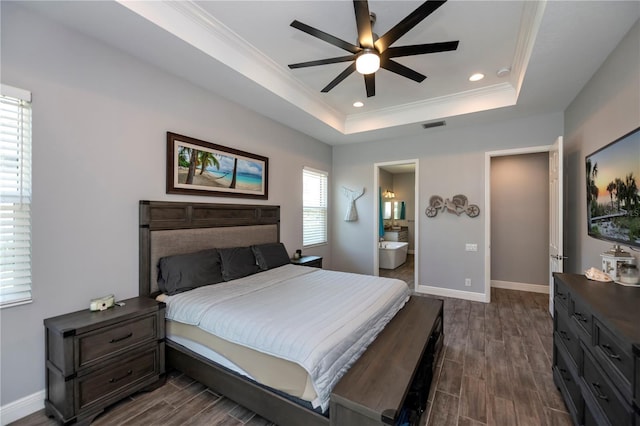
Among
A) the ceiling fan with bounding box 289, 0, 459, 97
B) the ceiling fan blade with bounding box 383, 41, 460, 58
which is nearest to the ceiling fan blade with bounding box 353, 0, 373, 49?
the ceiling fan with bounding box 289, 0, 459, 97

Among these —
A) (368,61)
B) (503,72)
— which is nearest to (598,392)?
(368,61)

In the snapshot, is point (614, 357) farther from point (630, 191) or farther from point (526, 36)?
point (526, 36)

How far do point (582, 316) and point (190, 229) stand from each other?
3378mm

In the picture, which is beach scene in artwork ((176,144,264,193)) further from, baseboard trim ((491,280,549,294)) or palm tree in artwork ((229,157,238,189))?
baseboard trim ((491,280,549,294))

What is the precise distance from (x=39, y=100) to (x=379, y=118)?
411 centimetres

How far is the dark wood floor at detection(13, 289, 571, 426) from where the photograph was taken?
6.29 ft

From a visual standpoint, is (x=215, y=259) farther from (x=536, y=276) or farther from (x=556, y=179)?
(x=536, y=276)

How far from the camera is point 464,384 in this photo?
7.59 ft

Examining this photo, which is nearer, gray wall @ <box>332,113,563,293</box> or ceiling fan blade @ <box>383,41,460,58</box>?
ceiling fan blade @ <box>383,41,460,58</box>

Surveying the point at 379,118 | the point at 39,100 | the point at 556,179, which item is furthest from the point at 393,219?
the point at 39,100

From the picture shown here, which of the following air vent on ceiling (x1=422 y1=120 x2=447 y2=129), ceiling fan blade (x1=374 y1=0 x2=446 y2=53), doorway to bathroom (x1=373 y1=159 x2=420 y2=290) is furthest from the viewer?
doorway to bathroom (x1=373 y1=159 x2=420 y2=290)

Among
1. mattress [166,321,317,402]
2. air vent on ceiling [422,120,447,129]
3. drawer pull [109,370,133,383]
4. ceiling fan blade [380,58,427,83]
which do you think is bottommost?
drawer pull [109,370,133,383]

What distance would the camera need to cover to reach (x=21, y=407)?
1.94m

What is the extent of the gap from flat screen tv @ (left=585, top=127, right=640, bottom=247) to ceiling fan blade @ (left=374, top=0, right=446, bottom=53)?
161 cm
